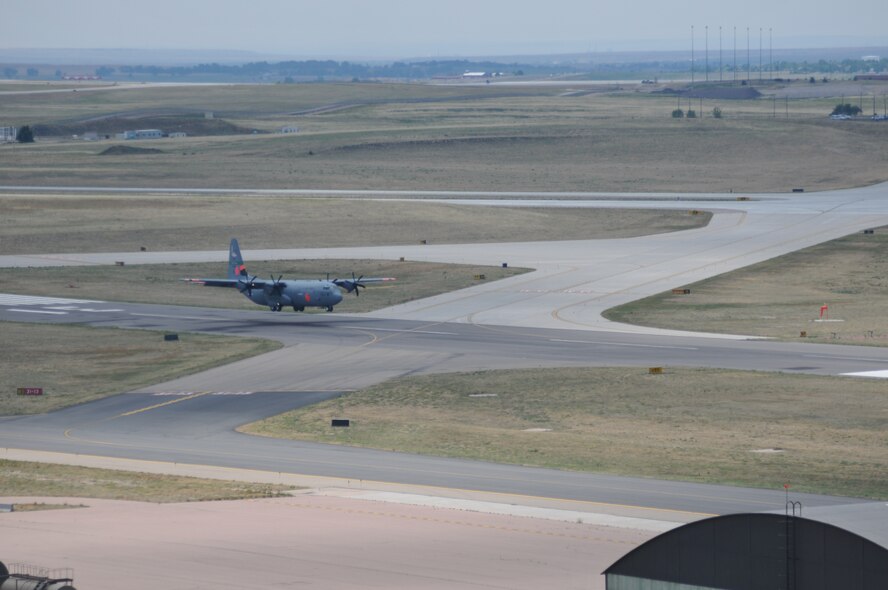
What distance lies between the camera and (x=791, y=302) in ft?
291

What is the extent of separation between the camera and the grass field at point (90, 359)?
6500 cm

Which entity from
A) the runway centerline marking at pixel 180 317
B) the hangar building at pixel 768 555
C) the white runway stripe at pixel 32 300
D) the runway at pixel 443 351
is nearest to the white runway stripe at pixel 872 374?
the runway at pixel 443 351

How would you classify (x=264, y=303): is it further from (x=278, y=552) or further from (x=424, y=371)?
(x=278, y=552)

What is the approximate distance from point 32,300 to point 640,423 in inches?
1981

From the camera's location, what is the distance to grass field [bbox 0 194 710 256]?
402 ft

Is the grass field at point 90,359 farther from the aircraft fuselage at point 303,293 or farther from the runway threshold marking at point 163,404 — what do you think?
the aircraft fuselage at point 303,293

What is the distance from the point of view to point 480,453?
5125 centimetres

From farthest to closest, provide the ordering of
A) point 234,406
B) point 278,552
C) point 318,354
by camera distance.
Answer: point 318,354
point 234,406
point 278,552

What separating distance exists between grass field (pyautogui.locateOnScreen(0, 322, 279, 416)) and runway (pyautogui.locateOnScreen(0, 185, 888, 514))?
1928 millimetres

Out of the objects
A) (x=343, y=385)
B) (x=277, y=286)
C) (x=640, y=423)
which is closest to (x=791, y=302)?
(x=277, y=286)

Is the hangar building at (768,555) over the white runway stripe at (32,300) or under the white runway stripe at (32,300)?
over

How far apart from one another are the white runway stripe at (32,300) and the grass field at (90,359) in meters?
8.56

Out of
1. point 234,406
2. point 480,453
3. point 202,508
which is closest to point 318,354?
point 234,406

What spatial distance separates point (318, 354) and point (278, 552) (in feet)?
116
